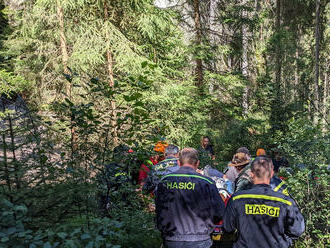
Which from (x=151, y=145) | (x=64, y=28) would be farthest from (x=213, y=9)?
(x=151, y=145)

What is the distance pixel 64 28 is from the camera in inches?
410

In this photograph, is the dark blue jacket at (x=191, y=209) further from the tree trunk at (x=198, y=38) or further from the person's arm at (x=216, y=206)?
the tree trunk at (x=198, y=38)

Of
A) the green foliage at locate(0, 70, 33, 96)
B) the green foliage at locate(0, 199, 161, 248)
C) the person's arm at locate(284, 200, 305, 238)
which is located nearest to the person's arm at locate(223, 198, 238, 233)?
the person's arm at locate(284, 200, 305, 238)

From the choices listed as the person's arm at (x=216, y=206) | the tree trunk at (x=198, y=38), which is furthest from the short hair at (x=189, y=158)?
the tree trunk at (x=198, y=38)

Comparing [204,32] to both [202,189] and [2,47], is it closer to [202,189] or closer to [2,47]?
[2,47]

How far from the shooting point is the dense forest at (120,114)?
285cm

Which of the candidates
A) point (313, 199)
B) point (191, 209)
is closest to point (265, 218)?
point (191, 209)

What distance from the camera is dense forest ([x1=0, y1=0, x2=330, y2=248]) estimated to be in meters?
2.85

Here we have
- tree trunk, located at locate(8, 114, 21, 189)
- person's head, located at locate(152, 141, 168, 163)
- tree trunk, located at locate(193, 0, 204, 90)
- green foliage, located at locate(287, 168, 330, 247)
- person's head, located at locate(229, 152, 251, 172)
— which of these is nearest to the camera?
tree trunk, located at locate(8, 114, 21, 189)

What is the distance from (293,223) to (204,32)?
507 inches

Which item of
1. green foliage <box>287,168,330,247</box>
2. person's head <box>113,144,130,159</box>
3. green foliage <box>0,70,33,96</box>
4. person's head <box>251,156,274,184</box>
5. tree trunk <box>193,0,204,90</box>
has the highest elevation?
tree trunk <box>193,0,204,90</box>

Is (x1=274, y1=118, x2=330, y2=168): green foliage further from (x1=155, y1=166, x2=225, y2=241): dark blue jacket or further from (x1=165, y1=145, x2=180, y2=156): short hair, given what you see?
(x1=155, y1=166, x2=225, y2=241): dark blue jacket

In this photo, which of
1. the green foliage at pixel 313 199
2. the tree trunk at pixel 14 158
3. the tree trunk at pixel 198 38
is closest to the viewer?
the tree trunk at pixel 14 158

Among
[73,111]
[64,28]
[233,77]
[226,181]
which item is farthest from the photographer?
[233,77]
